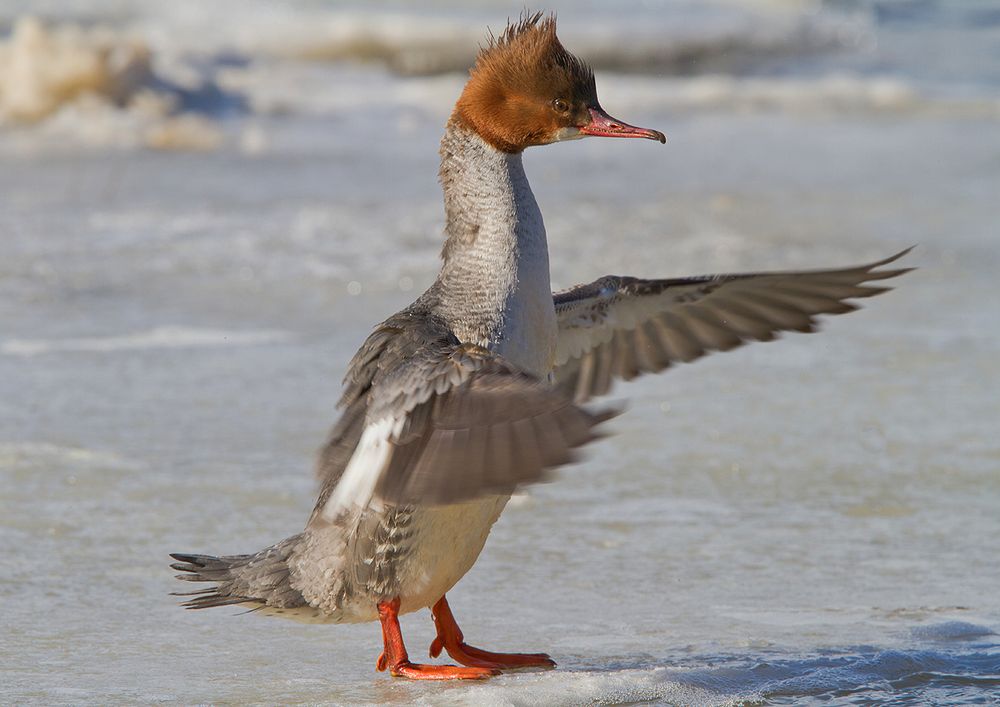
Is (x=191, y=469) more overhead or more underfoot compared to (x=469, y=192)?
more underfoot

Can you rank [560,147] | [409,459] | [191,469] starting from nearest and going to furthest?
[409,459], [191,469], [560,147]

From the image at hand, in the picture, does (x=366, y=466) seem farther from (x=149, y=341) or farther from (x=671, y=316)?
(x=149, y=341)

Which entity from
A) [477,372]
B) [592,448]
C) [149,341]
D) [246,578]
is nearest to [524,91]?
[477,372]

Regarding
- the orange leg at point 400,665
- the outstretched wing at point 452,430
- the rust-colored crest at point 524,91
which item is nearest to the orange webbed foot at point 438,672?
the orange leg at point 400,665

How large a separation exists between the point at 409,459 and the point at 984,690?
155 cm

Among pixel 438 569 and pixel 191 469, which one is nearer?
pixel 438 569

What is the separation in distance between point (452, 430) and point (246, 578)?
40.3 inches

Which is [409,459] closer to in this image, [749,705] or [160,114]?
[749,705]

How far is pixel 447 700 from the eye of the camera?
11.3ft

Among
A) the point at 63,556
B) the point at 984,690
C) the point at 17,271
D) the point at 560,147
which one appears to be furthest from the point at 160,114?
the point at 984,690

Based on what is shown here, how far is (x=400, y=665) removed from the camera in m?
3.65

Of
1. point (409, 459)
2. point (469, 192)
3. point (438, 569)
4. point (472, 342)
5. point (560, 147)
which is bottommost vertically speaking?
point (438, 569)

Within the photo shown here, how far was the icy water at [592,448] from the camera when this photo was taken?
3.79 metres

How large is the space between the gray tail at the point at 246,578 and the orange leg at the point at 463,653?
14.4 inches
